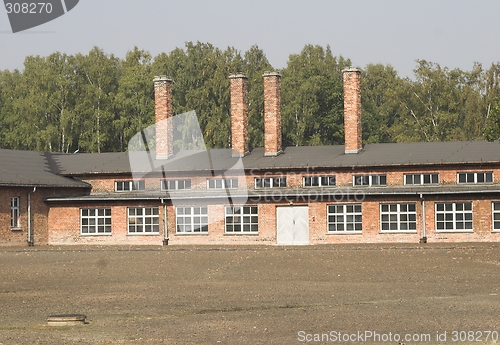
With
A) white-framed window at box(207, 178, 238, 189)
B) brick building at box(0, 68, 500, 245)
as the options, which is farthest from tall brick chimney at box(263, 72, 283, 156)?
white-framed window at box(207, 178, 238, 189)

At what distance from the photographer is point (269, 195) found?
4003 centimetres

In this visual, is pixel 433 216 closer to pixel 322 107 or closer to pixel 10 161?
pixel 10 161

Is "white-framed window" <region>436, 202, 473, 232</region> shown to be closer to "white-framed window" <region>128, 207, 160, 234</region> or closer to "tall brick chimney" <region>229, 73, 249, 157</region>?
"tall brick chimney" <region>229, 73, 249, 157</region>

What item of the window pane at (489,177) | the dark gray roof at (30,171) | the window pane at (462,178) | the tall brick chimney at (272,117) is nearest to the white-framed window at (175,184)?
the dark gray roof at (30,171)

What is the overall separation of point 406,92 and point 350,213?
113 feet

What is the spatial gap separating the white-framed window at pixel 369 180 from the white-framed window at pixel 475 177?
359 cm

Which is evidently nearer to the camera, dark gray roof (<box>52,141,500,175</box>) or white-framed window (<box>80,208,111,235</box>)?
dark gray roof (<box>52,141,500,175</box>)

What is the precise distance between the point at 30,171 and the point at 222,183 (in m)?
9.71

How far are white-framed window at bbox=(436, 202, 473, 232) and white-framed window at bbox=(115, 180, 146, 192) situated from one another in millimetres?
15525

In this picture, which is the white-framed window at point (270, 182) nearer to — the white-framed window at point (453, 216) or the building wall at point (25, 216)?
the white-framed window at point (453, 216)

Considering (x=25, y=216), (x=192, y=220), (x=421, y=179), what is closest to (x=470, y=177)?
(x=421, y=179)

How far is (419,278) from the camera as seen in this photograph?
22.2 meters

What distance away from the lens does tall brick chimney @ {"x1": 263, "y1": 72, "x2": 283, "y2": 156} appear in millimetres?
45719

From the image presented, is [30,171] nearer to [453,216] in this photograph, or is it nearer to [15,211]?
[15,211]
